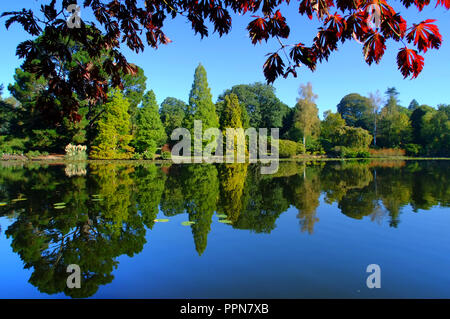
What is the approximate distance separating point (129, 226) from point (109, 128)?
20.4m

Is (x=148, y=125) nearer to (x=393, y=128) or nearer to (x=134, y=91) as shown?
(x=134, y=91)

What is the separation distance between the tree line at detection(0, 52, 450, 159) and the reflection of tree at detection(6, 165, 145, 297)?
10793 millimetres

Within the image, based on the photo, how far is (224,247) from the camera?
3.21m

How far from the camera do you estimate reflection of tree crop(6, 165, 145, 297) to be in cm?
249

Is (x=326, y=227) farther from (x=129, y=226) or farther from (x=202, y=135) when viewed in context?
(x=202, y=135)

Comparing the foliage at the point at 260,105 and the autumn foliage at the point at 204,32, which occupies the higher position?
the foliage at the point at 260,105

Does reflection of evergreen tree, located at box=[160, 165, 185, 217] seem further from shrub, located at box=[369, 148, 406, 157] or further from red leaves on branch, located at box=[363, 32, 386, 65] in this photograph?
shrub, located at box=[369, 148, 406, 157]

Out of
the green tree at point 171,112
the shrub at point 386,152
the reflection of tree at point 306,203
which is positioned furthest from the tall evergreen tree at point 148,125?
the shrub at point 386,152

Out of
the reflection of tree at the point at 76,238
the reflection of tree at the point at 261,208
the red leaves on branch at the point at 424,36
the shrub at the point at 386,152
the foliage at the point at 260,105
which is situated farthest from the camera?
the foliage at the point at 260,105

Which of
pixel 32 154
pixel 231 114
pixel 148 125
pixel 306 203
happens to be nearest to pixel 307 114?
pixel 231 114

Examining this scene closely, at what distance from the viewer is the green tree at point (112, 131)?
2233cm

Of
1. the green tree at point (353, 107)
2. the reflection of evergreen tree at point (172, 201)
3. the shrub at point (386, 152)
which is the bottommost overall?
the reflection of evergreen tree at point (172, 201)

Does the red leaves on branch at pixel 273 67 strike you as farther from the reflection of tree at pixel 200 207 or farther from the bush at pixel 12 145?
the bush at pixel 12 145

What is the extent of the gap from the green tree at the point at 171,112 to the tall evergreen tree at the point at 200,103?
Result: 7.28 m
